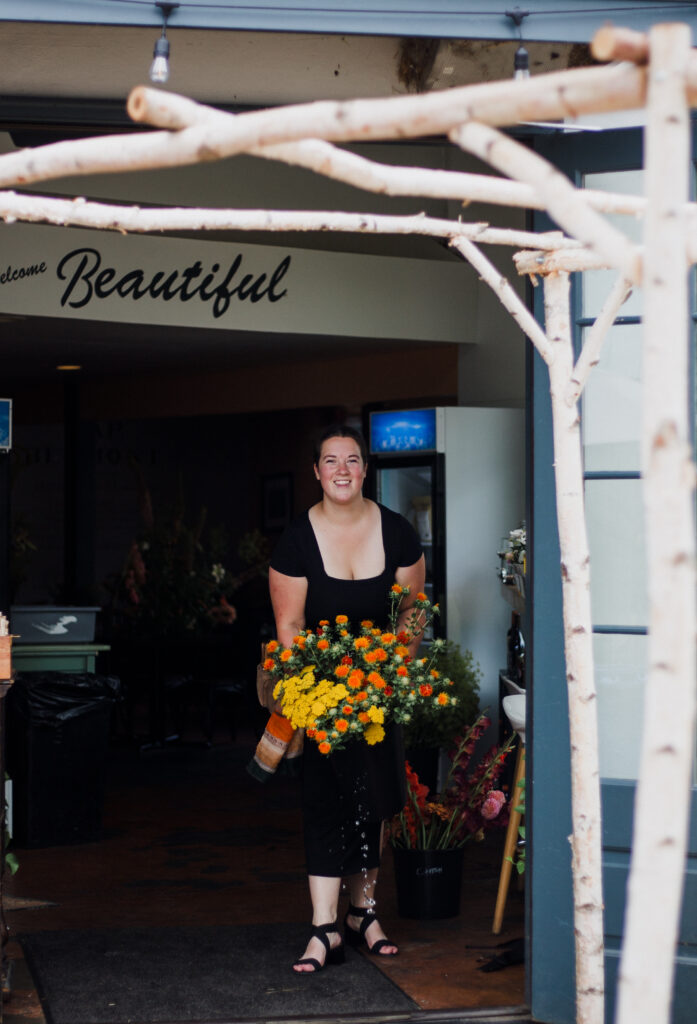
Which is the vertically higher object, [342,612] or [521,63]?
[521,63]

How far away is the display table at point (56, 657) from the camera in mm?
6367

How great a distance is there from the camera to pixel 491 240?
2787 mm

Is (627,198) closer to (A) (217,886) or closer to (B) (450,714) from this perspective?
(A) (217,886)

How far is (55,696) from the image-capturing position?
231 inches

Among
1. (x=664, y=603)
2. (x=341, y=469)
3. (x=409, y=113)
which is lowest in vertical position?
(x=664, y=603)

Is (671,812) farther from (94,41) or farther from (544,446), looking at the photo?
(94,41)

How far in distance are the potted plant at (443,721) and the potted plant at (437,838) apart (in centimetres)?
123

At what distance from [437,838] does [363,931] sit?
46 cm

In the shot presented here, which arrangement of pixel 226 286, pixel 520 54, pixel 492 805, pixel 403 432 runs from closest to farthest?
pixel 520 54, pixel 492 805, pixel 403 432, pixel 226 286

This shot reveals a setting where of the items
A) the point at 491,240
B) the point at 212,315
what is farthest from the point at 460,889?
the point at 212,315

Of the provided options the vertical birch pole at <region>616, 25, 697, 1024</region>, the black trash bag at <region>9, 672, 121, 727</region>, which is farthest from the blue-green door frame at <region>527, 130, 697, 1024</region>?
the black trash bag at <region>9, 672, 121, 727</region>

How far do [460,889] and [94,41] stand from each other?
313cm

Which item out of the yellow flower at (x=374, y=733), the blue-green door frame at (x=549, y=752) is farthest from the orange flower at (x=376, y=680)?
the blue-green door frame at (x=549, y=752)

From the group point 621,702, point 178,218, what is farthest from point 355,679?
point 178,218
